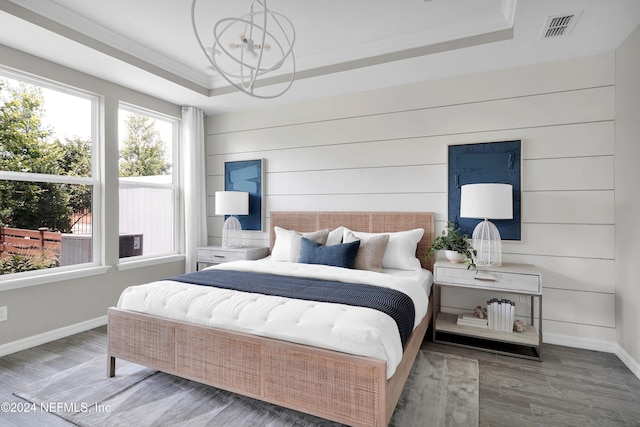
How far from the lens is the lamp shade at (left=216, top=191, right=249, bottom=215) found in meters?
4.20

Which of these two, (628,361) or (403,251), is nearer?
(628,361)

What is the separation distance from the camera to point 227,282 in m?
2.48

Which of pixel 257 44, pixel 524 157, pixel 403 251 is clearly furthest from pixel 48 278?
pixel 524 157

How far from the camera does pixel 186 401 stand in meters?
2.07

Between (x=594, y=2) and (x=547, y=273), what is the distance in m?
2.11

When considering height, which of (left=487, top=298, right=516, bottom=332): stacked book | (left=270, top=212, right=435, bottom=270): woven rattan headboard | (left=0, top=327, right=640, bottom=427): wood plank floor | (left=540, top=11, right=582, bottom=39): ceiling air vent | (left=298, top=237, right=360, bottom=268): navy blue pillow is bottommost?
(left=0, top=327, right=640, bottom=427): wood plank floor

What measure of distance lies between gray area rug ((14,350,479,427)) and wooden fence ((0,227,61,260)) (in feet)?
4.08

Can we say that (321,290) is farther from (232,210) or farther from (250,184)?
(250,184)

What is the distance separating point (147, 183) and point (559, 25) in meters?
4.34

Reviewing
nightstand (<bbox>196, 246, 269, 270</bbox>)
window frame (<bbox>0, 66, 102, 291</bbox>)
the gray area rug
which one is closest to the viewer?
the gray area rug

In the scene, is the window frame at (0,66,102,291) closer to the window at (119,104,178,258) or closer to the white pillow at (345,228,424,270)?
the window at (119,104,178,258)

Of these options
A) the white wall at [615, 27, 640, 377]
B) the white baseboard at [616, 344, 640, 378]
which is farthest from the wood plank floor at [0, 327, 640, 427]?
the white wall at [615, 27, 640, 377]

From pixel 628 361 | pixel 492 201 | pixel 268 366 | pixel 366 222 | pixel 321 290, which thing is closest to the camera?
pixel 268 366

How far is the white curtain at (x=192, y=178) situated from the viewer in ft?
14.6
